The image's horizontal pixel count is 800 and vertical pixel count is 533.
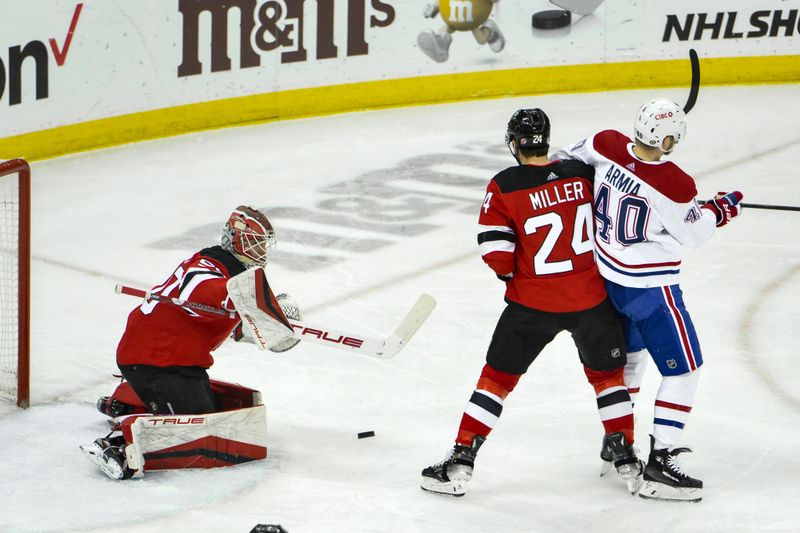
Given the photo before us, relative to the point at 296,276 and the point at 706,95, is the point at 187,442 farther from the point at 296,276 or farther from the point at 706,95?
the point at 706,95

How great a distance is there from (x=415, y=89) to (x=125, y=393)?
5.06 m

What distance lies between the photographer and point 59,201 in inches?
261

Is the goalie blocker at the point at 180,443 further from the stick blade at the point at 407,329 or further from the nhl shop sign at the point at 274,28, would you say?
the nhl shop sign at the point at 274,28

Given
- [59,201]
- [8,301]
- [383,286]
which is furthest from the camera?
[59,201]

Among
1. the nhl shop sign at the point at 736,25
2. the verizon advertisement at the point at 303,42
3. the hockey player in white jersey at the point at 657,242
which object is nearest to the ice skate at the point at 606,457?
the hockey player in white jersey at the point at 657,242

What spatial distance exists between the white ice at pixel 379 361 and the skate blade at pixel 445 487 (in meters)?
0.03

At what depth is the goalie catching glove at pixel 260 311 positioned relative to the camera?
11.1 ft

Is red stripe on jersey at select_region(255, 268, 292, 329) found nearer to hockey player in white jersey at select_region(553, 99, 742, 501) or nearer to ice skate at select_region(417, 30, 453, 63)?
hockey player in white jersey at select_region(553, 99, 742, 501)

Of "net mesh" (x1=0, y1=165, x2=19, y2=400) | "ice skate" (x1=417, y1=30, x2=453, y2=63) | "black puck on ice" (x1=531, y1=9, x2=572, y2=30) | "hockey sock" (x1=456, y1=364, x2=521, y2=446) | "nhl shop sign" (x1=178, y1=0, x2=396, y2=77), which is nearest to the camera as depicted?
"hockey sock" (x1=456, y1=364, x2=521, y2=446)

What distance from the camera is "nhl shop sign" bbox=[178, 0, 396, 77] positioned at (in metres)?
7.68

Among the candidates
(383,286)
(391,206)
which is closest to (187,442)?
(383,286)

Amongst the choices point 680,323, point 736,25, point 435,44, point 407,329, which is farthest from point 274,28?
point 680,323

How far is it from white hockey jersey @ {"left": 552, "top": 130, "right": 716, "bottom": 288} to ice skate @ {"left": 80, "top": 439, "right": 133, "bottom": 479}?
1.37m

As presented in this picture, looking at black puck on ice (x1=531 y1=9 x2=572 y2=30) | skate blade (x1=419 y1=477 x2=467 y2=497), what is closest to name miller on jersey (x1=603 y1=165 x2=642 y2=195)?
skate blade (x1=419 y1=477 x2=467 y2=497)
